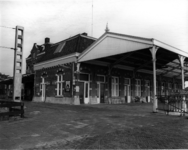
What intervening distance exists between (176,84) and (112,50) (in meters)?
23.3

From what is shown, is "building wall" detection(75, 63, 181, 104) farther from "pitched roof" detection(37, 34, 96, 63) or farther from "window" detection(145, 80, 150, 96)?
"pitched roof" detection(37, 34, 96, 63)

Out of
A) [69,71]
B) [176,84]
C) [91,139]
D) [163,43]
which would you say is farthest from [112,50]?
[176,84]

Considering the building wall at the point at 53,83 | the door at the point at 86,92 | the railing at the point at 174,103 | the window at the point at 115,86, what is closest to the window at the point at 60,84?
the building wall at the point at 53,83

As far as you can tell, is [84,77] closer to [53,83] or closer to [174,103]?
[53,83]

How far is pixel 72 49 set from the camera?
19625 millimetres

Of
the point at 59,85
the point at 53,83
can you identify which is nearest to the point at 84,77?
the point at 59,85

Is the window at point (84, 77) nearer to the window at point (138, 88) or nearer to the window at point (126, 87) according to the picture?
the window at point (126, 87)

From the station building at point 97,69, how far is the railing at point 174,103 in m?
4.39

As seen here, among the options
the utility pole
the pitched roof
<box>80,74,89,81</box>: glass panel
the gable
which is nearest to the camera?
the utility pole

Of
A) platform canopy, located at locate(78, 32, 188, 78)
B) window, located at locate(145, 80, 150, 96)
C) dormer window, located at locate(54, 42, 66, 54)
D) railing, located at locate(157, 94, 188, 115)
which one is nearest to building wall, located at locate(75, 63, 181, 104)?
window, located at locate(145, 80, 150, 96)

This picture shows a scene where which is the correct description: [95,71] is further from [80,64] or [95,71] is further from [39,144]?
[39,144]

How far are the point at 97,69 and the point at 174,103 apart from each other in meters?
10.7

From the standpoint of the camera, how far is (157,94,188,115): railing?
1031cm

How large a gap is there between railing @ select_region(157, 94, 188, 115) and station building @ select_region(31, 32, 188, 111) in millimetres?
4390
